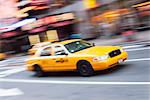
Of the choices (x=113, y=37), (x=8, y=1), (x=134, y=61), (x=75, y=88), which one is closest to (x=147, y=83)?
(x=75, y=88)

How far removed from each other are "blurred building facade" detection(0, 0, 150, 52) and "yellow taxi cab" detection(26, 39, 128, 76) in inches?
544

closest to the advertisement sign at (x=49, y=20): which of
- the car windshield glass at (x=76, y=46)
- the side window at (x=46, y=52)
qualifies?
the side window at (x=46, y=52)

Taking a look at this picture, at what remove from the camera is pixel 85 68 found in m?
12.8

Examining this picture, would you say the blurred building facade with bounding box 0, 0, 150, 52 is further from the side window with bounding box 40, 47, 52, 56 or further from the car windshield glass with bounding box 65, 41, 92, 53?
the car windshield glass with bounding box 65, 41, 92, 53

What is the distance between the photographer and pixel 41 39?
34781 millimetres

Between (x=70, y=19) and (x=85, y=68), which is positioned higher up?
(x=70, y=19)

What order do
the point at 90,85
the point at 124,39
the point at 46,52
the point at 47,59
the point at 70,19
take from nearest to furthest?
the point at 90,85 → the point at 47,59 → the point at 46,52 → the point at 124,39 → the point at 70,19

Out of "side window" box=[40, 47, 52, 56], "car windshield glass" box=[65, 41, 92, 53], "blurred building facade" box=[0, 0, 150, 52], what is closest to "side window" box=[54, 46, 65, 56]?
"car windshield glass" box=[65, 41, 92, 53]

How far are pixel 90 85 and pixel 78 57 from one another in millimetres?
1657

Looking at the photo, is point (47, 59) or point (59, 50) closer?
point (59, 50)

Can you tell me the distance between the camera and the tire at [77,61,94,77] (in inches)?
498

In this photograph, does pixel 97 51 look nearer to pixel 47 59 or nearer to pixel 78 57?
pixel 78 57

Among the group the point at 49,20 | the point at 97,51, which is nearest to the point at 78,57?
the point at 97,51

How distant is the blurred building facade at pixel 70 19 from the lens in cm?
2759
